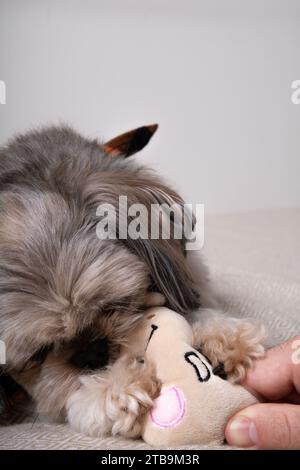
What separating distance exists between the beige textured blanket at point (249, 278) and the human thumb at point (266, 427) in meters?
0.08

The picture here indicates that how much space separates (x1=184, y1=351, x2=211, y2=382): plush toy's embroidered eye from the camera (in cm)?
105

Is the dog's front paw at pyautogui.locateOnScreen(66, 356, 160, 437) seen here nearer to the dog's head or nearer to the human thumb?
the dog's head

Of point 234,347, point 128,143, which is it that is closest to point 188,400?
point 234,347

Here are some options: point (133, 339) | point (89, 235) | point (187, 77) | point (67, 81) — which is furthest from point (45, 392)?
point (187, 77)

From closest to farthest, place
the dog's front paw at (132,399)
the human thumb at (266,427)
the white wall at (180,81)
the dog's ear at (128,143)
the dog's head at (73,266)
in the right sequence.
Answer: the human thumb at (266,427), the dog's front paw at (132,399), the dog's head at (73,266), the dog's ear at (128,143), the white wall at (180,81)

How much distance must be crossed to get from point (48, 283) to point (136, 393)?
0.29 m

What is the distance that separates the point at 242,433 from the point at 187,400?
0.36 ft

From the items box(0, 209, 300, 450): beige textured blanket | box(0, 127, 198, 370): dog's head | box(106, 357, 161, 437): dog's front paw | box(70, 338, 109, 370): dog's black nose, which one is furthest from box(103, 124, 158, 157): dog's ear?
box(106, 357, 161, 437): dog's front paw

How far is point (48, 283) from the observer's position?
1200mm

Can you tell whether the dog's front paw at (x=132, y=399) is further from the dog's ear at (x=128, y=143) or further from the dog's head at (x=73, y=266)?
the dog's ear at (x=128, y=143)

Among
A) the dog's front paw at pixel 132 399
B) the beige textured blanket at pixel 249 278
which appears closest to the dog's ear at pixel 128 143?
the beige textured blanket at pixel 249 278

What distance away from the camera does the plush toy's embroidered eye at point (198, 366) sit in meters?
1.05

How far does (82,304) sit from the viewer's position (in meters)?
1.21

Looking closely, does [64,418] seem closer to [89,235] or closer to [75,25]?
[89,235]
